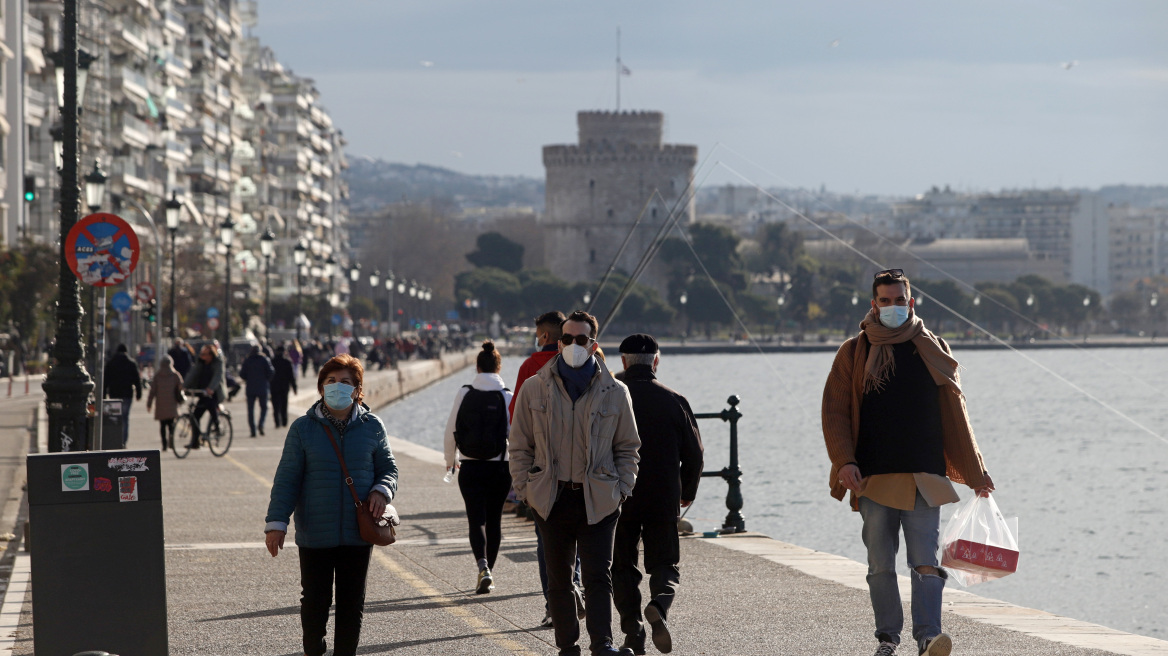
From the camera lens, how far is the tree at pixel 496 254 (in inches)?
5413

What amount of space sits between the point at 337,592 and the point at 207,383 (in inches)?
583

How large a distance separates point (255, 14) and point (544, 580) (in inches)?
4246

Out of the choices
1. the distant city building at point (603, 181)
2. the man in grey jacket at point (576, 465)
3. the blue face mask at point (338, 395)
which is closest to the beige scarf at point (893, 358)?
the man in grey jacket at point (576, 465)

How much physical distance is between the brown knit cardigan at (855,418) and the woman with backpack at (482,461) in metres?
2.67

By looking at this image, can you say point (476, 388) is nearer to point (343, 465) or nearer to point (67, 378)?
point (343, 465)

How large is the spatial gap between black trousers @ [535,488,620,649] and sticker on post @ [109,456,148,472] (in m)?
1.59

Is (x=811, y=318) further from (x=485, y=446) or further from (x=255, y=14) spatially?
(x=485, y=446)

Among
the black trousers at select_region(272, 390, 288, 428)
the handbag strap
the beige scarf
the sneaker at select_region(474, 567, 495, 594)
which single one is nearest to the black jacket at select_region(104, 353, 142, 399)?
the black trousers at select_region(272, 390, 288, 428)

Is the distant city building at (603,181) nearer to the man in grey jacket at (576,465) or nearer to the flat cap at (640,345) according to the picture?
the flat cap at (640,345)

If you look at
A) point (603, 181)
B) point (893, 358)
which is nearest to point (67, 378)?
point (893, 358)

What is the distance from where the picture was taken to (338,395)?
5.89m

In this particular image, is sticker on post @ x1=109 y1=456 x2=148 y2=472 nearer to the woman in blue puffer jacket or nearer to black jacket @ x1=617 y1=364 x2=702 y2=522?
the woman in blue puffer jacket

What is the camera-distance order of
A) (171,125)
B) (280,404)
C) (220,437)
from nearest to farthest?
(220,437)
(280,404)
(171,125)

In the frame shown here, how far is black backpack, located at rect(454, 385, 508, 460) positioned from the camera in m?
8.66
